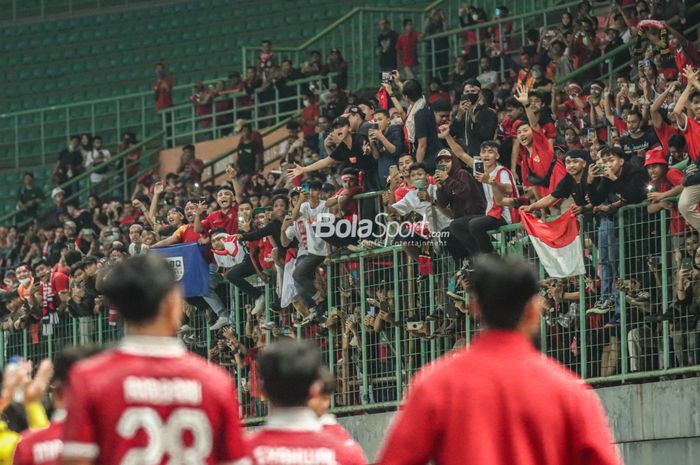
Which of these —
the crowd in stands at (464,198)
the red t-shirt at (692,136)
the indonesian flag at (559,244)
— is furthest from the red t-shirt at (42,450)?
the red t-shirt at (692,136)

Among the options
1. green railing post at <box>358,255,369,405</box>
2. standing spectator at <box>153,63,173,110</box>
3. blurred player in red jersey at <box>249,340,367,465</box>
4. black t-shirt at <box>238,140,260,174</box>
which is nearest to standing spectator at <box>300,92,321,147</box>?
black t-shirt at <box>238,140,260,174</box>

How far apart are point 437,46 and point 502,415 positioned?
19679mm

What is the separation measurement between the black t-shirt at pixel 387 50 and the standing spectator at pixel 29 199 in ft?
24.1

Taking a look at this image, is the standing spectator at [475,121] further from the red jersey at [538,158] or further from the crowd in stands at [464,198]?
the red jersey at [538,158]

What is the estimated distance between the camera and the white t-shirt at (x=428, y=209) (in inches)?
585

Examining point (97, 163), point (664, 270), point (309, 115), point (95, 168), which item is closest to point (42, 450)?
point (664, 270)

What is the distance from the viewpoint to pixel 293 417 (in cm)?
588

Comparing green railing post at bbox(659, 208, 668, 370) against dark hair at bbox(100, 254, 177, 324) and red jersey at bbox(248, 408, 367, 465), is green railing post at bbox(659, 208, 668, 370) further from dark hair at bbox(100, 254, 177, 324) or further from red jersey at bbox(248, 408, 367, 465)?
dark hair at bbox(100, 254, 177, 324)

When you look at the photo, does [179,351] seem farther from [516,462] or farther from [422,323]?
[422,323]

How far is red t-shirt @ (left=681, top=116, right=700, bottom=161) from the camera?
44.8 ft

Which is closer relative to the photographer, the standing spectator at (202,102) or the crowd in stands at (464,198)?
the crowd in stands at (464,198)

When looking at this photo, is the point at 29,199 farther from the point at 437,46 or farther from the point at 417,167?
the point at 417,167

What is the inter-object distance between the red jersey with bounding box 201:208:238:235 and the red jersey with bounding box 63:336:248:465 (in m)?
12.6

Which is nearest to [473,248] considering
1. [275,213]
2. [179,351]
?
[275,213]
